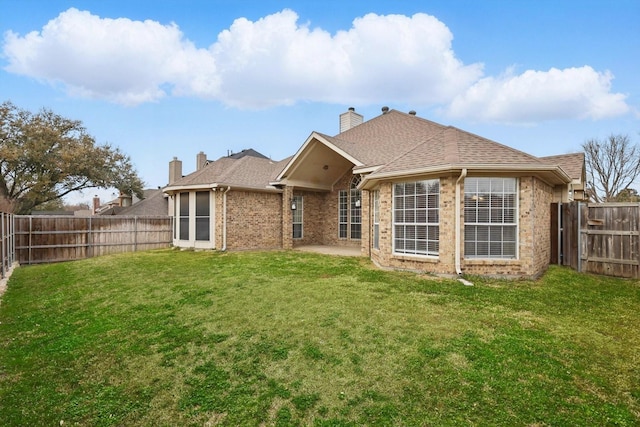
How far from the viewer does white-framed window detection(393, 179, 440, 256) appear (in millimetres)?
8688

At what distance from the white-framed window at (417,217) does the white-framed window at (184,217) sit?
10116 millimetres

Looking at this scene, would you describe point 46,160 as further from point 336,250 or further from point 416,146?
point 416,146

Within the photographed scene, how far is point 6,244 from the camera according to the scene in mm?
10625

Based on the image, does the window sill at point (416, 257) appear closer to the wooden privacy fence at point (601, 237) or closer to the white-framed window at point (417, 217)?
the white-framed window at point (417, 217)

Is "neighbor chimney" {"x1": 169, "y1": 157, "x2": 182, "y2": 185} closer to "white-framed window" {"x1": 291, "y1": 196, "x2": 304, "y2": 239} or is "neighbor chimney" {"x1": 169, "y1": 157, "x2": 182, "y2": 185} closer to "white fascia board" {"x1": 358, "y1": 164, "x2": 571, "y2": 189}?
"white-framed window" {"x1": 291, "y1": 196, "x2": 304, "y2": 239}

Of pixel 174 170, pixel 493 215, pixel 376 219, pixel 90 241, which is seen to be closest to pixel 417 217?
pixel 493 215

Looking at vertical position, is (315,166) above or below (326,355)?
above

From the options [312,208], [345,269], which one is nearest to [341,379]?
[345,269]

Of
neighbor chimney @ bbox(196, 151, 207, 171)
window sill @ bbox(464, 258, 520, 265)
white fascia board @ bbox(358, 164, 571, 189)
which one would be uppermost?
neighbor chimney @ bbox(196, 151, 207, 171)

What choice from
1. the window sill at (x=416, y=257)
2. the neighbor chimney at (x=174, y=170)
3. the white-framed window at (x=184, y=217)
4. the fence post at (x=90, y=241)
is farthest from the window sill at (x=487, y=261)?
the neighbor chimney at (x=174, y=170)

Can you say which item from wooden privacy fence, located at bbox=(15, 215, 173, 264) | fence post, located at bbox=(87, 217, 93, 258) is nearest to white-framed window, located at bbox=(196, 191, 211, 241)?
wooden privacy fence, located at bbox=(15, 215, 173, 264)

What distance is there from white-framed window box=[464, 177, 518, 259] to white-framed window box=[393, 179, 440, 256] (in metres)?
0.77

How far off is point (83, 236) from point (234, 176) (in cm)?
673

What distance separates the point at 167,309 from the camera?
6.36 m
